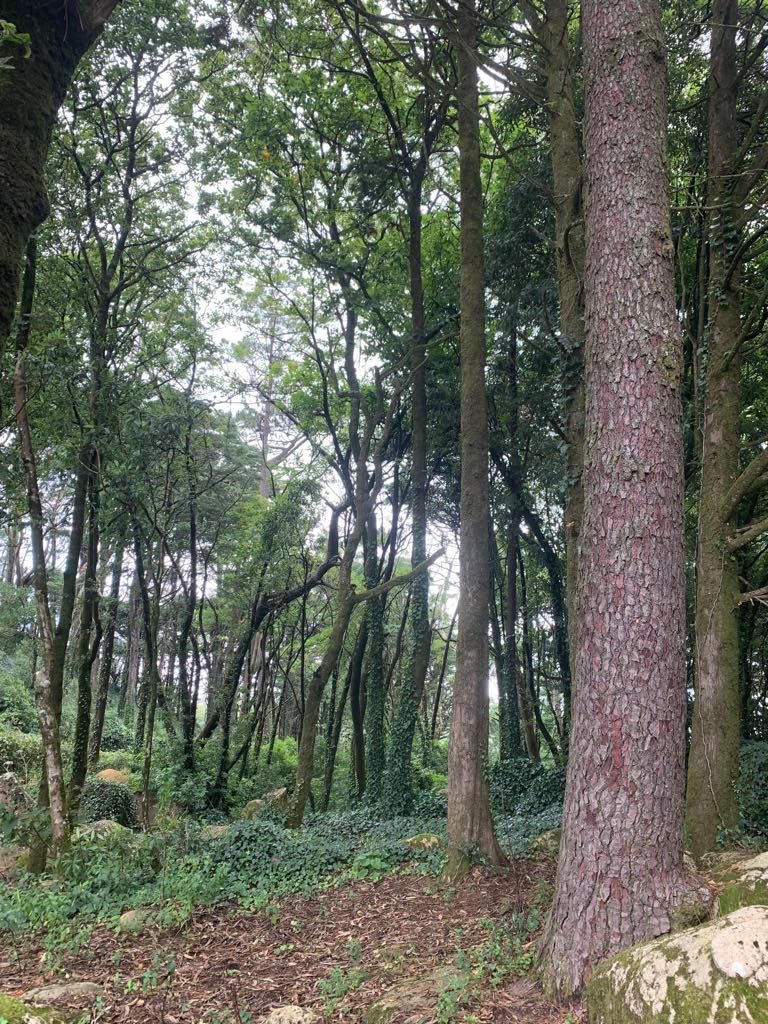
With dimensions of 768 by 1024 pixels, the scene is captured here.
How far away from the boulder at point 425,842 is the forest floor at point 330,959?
2.90 feet

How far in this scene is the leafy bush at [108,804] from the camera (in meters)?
10.1

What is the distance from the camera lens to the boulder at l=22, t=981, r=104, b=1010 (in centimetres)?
365

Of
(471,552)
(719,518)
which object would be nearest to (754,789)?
(719,518)

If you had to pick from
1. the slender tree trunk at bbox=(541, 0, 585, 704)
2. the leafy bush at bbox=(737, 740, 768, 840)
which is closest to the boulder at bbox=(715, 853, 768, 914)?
the slender tree trunk at bbox=(541, 0, 585, 704)

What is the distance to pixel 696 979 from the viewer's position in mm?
2234

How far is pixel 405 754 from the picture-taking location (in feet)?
33.7

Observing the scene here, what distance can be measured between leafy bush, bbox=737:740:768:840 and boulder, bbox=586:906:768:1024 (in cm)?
349

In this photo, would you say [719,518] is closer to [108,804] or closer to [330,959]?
[330,959]

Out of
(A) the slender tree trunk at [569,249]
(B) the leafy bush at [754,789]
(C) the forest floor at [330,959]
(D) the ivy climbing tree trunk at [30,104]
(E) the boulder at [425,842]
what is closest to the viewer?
(D) the ivy climbing tree trunk at [30,104]

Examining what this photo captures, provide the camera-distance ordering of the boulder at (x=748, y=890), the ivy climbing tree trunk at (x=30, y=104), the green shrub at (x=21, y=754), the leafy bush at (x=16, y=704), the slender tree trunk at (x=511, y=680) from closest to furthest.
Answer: the ivy climbing tree trunk at (x=30, y=104)
the boulder at (x=748, y=890)
the green shrub at (x=21, y=754)
the slender tree trunk at (x=511, y=680)
the leafy bush at (x=16, y=704)

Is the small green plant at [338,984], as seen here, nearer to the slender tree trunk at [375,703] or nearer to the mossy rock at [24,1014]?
the mossy rock at [24,1014]

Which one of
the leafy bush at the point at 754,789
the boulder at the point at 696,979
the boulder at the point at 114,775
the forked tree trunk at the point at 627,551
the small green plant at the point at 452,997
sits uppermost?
the forked tree trunk at the point at 627,551

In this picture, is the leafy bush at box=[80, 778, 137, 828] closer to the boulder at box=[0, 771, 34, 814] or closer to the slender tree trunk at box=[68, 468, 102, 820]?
the boulder at box=[0, 771, 34, 814]

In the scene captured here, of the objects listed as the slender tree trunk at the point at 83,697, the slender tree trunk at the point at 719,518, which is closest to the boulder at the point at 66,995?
the slender tree trunk at the point at 83,697
